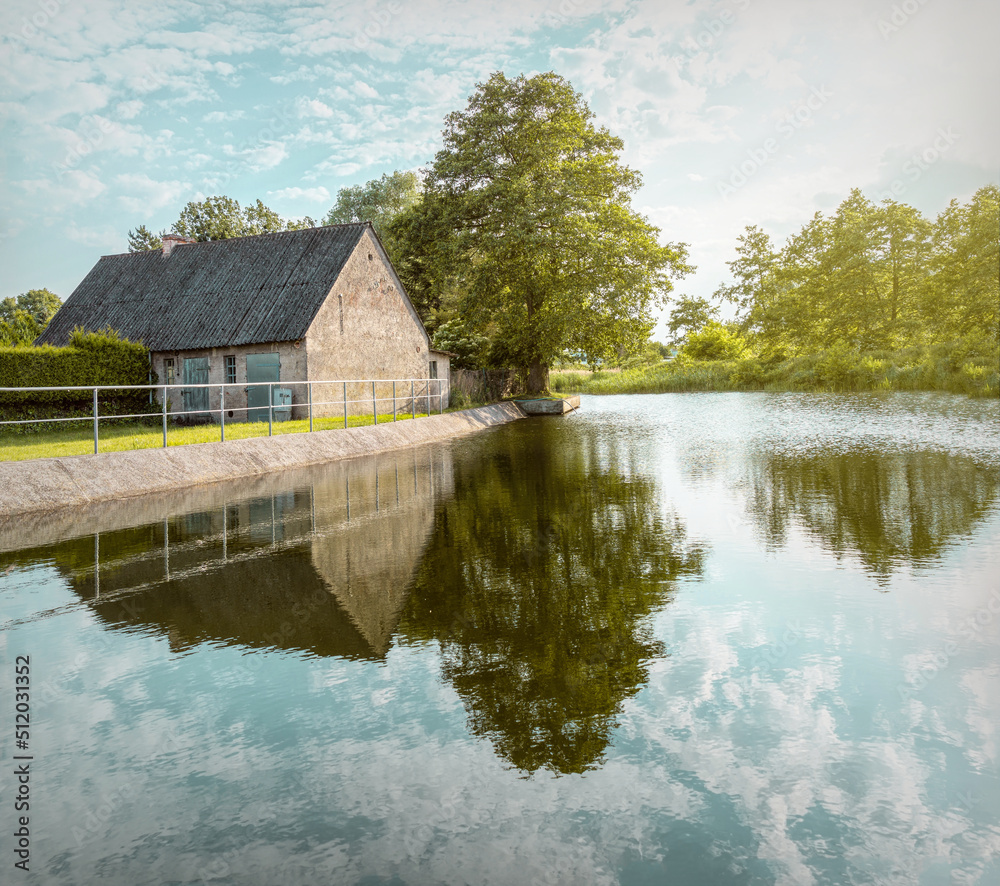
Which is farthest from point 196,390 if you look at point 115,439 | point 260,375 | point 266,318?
point 115,439

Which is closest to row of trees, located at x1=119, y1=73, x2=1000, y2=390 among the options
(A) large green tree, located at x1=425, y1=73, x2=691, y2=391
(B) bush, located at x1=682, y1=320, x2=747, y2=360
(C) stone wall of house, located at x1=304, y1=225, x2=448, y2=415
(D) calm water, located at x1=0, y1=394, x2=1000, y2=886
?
(A) large green tree, located at x1=425, y1=73, x2=691, y2=391

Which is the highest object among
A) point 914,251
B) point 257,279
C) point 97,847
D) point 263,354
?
point 914,251

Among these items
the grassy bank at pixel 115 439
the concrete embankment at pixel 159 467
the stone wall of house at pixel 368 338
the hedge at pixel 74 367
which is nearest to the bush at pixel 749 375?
the stone wall of house at pixel 368 338

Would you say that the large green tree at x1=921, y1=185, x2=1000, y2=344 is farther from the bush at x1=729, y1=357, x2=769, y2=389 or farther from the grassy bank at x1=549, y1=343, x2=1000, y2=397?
the bush at x1=729, y1=357, x2=769, y2=389

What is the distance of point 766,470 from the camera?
14.0 metres

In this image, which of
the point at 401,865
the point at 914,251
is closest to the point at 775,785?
the point at 401,865

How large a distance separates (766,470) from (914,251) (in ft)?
163

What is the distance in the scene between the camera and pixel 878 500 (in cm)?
1050

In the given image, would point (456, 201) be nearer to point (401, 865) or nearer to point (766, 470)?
point (766, 470)

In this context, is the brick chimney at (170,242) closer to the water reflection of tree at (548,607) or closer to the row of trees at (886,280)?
the water reflection of tree at (548,607)

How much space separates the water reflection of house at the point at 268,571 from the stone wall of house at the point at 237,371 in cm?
1585

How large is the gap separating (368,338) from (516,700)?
27795 mm

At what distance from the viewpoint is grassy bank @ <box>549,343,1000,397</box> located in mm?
41469

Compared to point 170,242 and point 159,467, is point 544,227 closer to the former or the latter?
point 170,242
